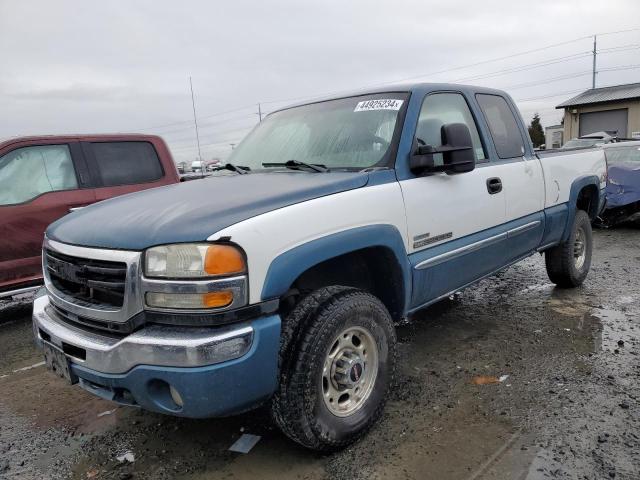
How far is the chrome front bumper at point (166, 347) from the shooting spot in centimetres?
211

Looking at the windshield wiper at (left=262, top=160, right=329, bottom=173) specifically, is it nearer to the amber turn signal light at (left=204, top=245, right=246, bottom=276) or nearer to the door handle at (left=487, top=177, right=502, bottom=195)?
the amber turn signal light at (left=204, top=245, right=246, bottom=276)

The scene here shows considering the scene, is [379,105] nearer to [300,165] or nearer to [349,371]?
[300,165]

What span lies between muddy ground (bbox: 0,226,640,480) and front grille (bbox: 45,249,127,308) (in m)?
0.92

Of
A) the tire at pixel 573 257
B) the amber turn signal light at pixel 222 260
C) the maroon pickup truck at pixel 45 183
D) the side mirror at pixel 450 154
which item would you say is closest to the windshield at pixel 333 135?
the side mirror at pixel 450 154

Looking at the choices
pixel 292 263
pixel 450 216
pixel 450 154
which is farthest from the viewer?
pixel 450 216

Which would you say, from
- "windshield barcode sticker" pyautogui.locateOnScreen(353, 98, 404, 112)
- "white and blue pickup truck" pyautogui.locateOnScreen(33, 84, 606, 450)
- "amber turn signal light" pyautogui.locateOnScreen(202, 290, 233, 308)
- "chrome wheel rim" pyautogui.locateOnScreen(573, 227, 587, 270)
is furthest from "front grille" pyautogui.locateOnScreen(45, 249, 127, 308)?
"chrome wheel rim" pyautogui.locateOnScreen(573, 227, 587, 270)

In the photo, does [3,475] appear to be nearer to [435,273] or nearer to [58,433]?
[58,433]

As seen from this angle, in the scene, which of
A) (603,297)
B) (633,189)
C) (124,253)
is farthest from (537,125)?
(124,253)

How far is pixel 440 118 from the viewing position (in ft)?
11.9

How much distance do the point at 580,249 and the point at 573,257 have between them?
362 millimetres

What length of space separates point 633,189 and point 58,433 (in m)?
9.38

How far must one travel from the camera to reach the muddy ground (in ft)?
8.39

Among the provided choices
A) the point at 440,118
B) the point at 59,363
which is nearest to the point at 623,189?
the point at 440,118

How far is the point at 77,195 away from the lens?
5.54m
